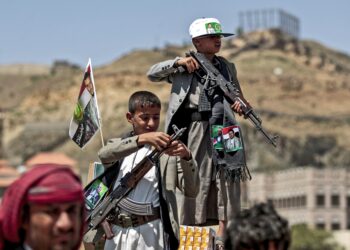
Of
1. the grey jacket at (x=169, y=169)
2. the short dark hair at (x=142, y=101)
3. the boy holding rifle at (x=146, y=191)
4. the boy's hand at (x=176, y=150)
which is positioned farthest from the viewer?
the short dark hair at (x=142, y=101)

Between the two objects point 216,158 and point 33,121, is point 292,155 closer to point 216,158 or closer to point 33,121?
point 33,121

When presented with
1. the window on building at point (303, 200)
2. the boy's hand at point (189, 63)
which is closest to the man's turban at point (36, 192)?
the boy's hand at point (189, 63)

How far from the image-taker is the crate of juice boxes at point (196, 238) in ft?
28.2

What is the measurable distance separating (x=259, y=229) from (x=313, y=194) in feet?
400

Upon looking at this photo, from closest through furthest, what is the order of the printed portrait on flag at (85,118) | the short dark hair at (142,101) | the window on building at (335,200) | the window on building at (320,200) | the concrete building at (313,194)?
the short dark hair at (142,101), the printed portrait on flag at (85,118), the concrete building at (313,194), the window on building at (320,200), the window on building at (335,200)

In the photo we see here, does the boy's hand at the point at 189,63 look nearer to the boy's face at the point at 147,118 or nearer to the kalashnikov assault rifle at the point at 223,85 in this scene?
the kalashnikov assault rifle at the point at 223,85

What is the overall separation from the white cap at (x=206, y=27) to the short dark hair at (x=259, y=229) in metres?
4.34

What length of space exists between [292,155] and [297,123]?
2182cm

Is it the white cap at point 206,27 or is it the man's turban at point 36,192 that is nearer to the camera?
the man's turban at point 36,192

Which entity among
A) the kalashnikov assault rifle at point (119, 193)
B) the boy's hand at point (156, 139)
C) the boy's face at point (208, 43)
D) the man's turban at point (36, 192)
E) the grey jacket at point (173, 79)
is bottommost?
the kalashnikov assault rifle at point (119, 193)

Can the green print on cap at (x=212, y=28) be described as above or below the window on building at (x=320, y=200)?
above

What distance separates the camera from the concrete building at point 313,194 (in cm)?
12625

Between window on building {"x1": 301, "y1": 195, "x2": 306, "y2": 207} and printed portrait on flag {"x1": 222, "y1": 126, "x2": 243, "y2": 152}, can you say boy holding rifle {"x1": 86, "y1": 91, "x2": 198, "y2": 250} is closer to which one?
printed portrait on flag {"x1": 222, "y1": 126, "x2": 243, "y2": 152}

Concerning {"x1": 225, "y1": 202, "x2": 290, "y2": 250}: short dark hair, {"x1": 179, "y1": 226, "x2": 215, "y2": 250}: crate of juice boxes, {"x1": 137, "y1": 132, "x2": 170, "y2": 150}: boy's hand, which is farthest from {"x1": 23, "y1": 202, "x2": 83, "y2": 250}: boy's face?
{"x1": 179, "y1": 226, "x2": 215, "y2": 250}: crate of juice boxes
